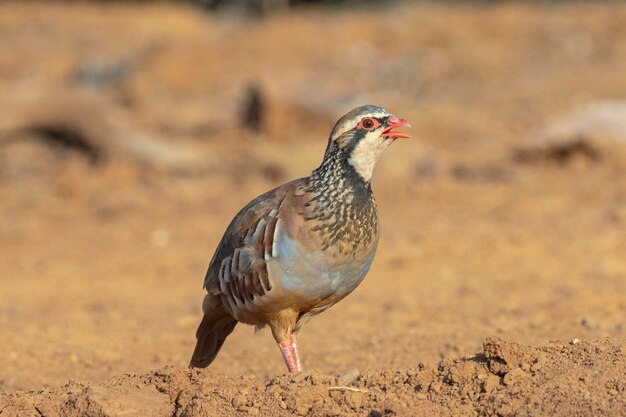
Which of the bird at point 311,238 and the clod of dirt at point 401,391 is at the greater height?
the bird at point 311,238

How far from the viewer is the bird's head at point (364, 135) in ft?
17.6

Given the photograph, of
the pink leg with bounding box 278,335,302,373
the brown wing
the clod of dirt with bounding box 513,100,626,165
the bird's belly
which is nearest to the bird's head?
the brown wing

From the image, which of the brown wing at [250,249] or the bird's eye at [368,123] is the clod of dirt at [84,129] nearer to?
the brown wing at [250,249]

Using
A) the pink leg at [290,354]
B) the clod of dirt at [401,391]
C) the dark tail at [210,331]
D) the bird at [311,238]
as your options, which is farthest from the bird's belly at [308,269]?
the dark tail at [210,331]

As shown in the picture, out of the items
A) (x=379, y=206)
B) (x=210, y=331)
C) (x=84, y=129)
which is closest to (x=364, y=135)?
(x=210, y=331)

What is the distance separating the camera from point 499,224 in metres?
11.6

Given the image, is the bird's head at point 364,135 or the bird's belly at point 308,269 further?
the bird's head at point 364,135

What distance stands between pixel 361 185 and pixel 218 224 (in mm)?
7006

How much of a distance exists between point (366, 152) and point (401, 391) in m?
1.32

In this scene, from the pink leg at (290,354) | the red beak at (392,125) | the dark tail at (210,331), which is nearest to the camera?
the red beak at (392,125)

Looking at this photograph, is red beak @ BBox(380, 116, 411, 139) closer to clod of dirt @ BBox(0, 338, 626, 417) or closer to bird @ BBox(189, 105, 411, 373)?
bird @ BBox(189, 105, 411, 373)

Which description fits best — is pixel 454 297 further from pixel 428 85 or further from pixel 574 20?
pixel 574 20

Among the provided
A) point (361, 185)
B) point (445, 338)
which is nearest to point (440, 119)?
Answer: point (445, 338)

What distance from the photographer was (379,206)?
12.8 meters
